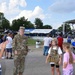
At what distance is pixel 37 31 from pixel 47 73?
8470 cm

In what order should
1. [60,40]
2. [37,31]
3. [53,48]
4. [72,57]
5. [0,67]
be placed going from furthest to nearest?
[37,31] < [60,40] < [53,48] < [72,57] < [0,67]

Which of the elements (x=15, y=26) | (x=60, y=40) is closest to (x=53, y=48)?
(x=60, y=40)

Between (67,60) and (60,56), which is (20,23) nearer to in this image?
(60,56)

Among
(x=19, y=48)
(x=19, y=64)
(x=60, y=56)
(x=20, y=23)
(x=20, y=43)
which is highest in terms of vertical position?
(x=20, y=23)

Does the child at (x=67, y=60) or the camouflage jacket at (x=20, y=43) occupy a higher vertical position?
the camouflage jacket at (x=20, y=43)

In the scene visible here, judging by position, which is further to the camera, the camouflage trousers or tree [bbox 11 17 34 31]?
tree [bbox 11 17 34 31]

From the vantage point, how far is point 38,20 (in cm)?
17225

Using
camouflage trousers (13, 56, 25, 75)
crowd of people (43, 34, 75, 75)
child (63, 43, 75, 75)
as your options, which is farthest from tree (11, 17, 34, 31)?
child (63, 43, 75, 75)

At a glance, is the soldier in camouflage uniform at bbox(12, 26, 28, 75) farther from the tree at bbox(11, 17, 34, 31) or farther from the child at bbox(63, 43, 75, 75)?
the tree at bbox(11, 17, 34, 31)

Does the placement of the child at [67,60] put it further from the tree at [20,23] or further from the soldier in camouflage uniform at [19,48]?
the tree at [20,23]

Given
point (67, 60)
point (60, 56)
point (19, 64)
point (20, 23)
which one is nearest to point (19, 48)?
point (19, 64)

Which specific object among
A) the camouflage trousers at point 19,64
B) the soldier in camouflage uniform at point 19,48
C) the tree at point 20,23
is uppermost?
the tree at point 20,23

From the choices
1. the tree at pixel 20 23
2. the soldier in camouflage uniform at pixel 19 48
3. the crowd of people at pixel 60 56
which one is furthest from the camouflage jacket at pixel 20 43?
the tree at pixel 20 23

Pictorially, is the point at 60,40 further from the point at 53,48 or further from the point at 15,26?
the point at 15,26
